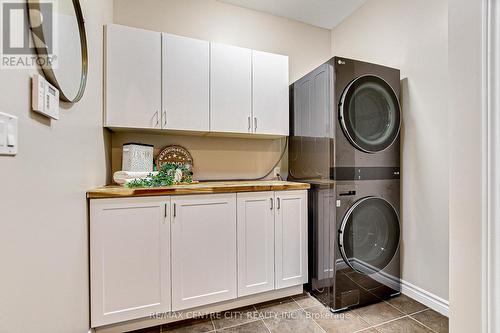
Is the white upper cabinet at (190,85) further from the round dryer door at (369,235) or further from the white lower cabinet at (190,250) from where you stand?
the round dryer door at (369,235)

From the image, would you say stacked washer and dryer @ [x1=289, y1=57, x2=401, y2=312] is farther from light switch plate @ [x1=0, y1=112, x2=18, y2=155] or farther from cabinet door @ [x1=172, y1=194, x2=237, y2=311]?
light switch plate @ [x1=0, y1=112, x2=18, y2=155]

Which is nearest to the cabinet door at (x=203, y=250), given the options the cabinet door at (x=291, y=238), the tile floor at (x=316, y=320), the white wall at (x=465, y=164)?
the tile floor at (x=316, y=320)

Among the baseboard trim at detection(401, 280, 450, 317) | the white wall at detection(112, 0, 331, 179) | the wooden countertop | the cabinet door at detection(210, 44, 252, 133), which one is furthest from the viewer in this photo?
the white wall at detection(112, 0, 331, 179)

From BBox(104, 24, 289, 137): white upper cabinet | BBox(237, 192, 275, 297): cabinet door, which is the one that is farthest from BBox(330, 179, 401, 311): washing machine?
BBox(104, 24, 289, 137): white upper cabinet

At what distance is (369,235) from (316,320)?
77 cm

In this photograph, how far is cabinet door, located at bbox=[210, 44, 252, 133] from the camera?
208cm

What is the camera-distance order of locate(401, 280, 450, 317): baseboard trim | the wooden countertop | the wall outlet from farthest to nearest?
the wall outlet, locate(401, 280, 450, 317): baseboard trim, the wooden countertop

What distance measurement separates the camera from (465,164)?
0.97 metres

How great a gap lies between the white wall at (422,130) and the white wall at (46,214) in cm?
235

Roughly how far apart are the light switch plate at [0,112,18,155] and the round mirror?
322 mm

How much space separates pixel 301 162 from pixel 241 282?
1.19 m

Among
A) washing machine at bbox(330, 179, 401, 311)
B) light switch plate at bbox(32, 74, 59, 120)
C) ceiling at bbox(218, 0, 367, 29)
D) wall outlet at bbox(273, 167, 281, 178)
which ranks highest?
ceiling at bbox(218, 0, 367, 29)

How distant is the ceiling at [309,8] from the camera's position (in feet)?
8.03

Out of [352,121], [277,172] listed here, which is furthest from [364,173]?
[277,172]
